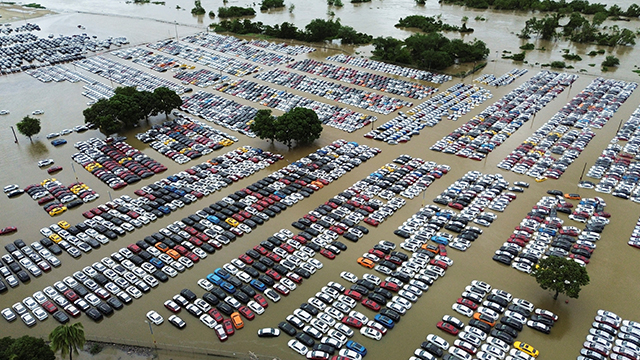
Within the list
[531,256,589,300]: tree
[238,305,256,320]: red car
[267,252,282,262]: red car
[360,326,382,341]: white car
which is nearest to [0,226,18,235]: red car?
[267,252,282,262]: red car

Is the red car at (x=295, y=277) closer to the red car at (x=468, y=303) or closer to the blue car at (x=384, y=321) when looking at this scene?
the blue car at (x=384, y=321)

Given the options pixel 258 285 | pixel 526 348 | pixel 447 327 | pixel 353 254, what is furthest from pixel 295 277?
pixel 526 348

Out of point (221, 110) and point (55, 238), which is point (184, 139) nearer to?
point (221, 110)

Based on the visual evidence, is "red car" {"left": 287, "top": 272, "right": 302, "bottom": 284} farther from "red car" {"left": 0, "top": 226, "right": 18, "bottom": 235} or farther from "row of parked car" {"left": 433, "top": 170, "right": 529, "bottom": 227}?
"red car" {"left": 0, "top": 226, "right": 18, "bottom": 235}

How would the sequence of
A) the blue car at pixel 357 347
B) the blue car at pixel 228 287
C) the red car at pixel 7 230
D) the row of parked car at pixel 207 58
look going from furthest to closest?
the row of parked car at pixel 207 58, the red car at pixel 7 230, the blue car at pixel 228 287, the blue car at pixel 357 347

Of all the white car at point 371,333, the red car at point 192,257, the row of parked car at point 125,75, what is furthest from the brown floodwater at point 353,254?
the row of parked car at point 125,75

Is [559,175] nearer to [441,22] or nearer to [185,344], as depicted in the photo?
[185,344]
